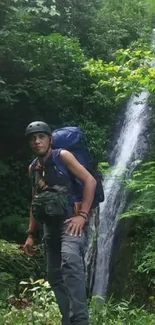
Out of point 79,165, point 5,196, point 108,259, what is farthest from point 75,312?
point 5,196

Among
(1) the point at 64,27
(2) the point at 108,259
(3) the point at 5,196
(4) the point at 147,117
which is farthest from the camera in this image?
(1) the point at 64,27

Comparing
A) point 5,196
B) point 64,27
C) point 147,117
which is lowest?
point 5,196

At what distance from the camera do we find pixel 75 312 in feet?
11.2

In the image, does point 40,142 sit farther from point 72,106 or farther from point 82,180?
point 72,106

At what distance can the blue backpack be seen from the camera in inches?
147

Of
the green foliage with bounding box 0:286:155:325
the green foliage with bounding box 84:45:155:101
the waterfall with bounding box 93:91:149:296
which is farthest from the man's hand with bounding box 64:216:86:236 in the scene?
the waterfall with bounding box 93:91:149:296

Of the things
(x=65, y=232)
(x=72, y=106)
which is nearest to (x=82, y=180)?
(x=65, y=232)

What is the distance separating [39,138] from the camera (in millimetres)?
3797

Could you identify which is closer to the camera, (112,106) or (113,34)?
(112,106)

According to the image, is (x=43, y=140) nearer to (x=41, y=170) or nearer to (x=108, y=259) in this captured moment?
(x=41, y=170)

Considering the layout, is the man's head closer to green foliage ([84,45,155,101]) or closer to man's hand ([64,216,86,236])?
man's hand ([64,216,86,236])

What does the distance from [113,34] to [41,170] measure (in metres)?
13.1

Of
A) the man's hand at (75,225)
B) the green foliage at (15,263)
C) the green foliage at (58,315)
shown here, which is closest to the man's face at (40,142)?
the man's hand at (75,225)

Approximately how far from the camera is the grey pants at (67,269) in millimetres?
3441
